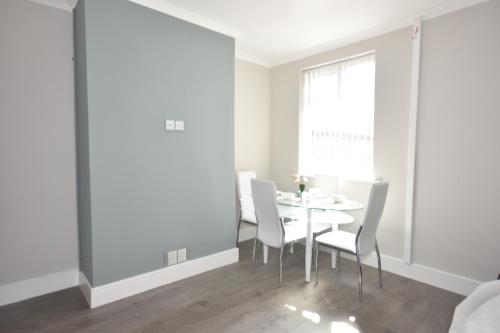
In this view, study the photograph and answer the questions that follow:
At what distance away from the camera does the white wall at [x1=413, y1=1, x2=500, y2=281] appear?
2.47 metres

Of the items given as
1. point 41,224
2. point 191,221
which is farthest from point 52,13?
point 191,221

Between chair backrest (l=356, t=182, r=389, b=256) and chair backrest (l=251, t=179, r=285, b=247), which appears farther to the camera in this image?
chair backrest (l=251, t=179, r=285, b=247)

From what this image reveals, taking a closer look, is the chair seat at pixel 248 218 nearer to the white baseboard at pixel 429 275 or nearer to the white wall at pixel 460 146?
the white baseboard at pixel 429 275

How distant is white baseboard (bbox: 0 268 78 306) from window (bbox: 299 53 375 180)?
3.03 meters

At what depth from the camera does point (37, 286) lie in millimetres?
2584

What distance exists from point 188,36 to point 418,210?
9.75 feet

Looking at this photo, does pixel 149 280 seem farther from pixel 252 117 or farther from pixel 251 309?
pixel 252 117

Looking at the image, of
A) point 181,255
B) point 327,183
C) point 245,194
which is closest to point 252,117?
point 245,194

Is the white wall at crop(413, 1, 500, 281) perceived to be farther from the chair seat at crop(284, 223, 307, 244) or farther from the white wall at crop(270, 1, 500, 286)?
the chair seat at crop(284, 223, 307, 244)

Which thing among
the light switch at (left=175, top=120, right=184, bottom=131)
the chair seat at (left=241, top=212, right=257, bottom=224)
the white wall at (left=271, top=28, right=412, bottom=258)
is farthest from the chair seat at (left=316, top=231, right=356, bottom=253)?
the light switch at (left=175, top=120, right=184, bottom=131)

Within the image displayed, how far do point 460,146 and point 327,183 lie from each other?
1.42m

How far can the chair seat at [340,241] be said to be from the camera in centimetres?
264

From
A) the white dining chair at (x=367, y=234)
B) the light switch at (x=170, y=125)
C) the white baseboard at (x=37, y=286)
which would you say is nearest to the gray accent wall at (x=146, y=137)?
the light switch at (x=170, y=125)

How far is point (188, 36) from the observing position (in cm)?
290
